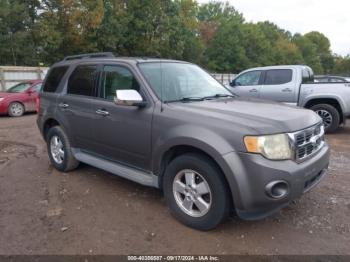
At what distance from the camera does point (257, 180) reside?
11.0ft

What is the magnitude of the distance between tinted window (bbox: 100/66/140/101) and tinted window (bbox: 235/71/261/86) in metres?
6.53

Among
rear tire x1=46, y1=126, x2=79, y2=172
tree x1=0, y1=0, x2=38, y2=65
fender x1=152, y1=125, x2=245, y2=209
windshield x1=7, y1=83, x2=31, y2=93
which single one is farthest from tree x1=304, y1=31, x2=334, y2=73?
fender x1=152, y1=125, x2=245, y2=209

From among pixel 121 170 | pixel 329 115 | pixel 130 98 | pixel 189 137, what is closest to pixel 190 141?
pixel 189 137

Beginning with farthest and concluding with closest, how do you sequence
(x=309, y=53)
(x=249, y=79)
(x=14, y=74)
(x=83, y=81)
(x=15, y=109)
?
(x=309, y=53)
(x=14, y=74)
(x=15, y=109)
(x=249, y=79)
(x=83, y=81)

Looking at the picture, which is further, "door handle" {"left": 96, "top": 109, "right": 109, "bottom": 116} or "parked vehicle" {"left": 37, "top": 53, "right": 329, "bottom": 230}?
"door handle" {"left": 96, "top": 109, "right": 109, "bottom": 116}

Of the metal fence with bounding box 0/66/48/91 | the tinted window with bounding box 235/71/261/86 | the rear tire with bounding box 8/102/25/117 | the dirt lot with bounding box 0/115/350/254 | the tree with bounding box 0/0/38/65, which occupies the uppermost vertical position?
the tree with bounding box 0/0/38/65

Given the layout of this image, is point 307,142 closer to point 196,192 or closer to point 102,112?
point 196,192

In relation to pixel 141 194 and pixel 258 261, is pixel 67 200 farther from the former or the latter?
pixel 258 261

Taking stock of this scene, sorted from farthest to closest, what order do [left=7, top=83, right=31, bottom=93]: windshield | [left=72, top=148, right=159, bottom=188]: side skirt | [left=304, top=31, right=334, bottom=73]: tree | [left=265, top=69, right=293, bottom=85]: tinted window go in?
[left=304, top=31, right=334, bottom=73]: tree < [left=7, top=83, right=31, bottom=93]: windshield < [left=265, top=69, right=293, bottom=85]: tinted window < [left=72, top=148, right=159, bottom=188]: side skirt

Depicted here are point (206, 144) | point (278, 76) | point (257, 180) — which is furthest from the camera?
point (278, 76)

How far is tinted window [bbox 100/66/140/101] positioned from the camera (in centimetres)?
454

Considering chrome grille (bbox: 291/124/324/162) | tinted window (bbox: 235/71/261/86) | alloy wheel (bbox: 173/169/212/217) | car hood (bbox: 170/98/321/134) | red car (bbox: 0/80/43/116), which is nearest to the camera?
car hood (bbox: 170/98/321/134)

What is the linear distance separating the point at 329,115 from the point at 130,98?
6.93 meters

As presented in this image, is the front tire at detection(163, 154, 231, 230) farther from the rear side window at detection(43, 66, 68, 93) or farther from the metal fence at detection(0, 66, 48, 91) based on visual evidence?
the metal fence at detection(0, 66, 48, 91)
